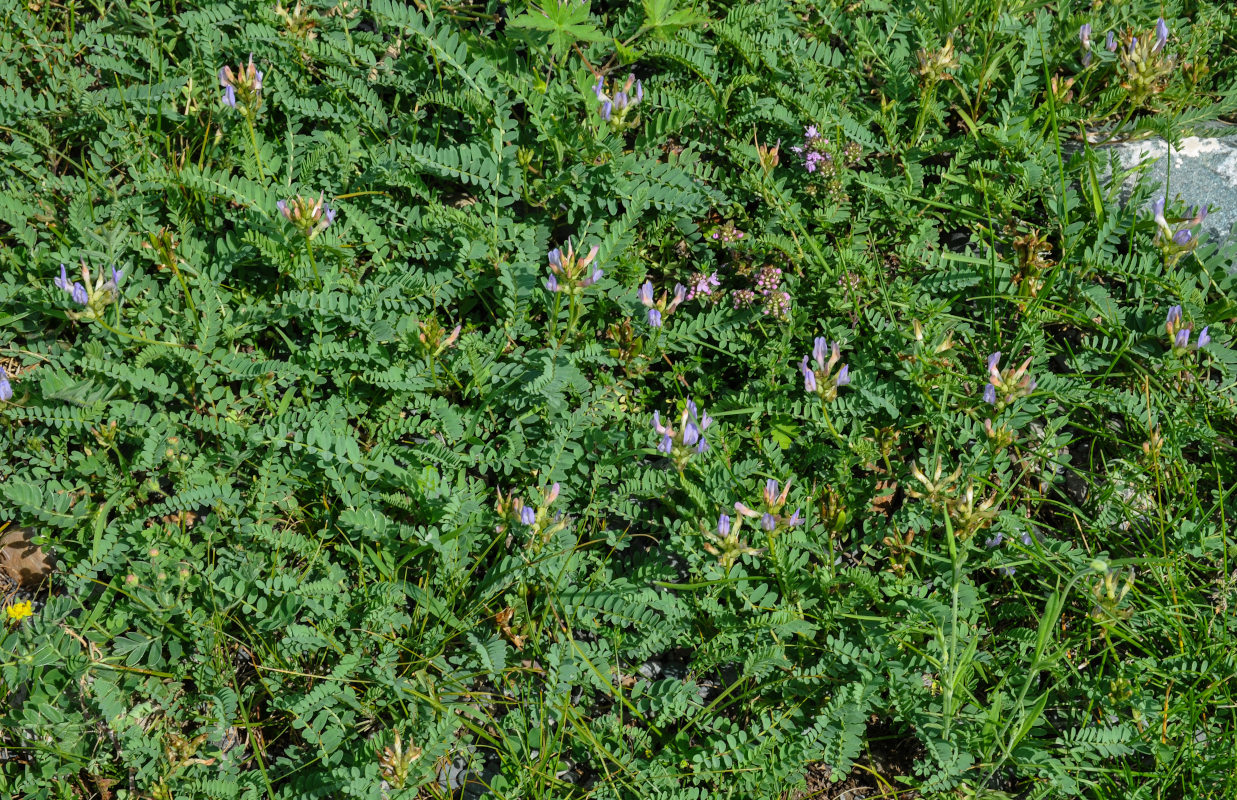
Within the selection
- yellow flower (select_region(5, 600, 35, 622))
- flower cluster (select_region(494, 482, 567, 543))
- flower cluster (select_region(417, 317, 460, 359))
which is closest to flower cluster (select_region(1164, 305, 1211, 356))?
flower cluster (select_region(494, 482, 567, 543))

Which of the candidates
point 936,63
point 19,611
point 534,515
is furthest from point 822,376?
point 19,611

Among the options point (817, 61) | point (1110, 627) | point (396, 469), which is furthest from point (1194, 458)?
point (396, 469)

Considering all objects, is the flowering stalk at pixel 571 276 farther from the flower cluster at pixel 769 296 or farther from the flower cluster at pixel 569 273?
the flower cluster at pixel 769 296

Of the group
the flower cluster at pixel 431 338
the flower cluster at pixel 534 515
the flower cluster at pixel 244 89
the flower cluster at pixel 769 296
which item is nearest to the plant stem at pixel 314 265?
the flower cluster at pixel 431 338

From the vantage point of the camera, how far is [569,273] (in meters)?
3.37

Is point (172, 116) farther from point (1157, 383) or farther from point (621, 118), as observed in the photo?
point (1157, 383)

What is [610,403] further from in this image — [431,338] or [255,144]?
[255,144]

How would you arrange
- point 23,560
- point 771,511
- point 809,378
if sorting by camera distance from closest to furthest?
point 771,511
point 809,378
point 23,560

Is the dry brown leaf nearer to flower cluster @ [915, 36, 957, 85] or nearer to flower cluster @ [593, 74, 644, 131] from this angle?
flower cluster @ [593, 74, 644, 131]

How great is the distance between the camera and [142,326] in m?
3.67

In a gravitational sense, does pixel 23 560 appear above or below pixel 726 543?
below

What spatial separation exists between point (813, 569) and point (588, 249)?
1.59 metres

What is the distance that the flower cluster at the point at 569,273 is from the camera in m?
3.37

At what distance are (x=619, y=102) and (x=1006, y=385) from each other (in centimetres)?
191
